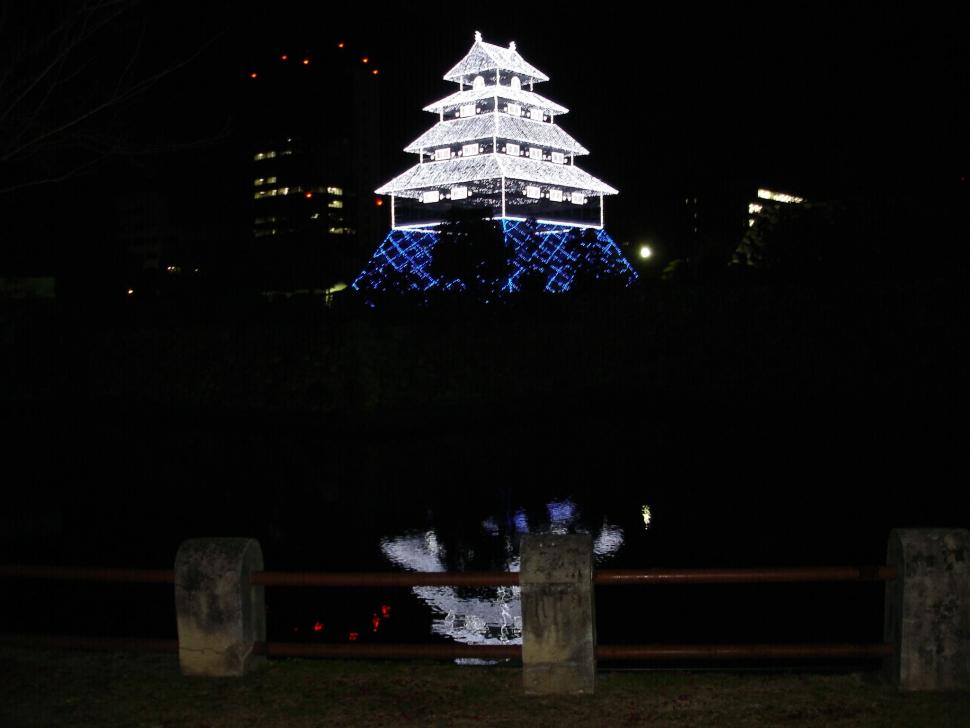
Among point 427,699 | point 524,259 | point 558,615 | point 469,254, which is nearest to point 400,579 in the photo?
point 427,699

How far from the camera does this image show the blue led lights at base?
4091cm

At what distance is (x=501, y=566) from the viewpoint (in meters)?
13.5

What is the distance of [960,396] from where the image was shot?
3403 centimetres

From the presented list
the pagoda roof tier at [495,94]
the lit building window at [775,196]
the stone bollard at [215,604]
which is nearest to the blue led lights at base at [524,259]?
the pagoda roof tier at [495,94]

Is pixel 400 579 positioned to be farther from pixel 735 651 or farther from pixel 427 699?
pixel 735 651

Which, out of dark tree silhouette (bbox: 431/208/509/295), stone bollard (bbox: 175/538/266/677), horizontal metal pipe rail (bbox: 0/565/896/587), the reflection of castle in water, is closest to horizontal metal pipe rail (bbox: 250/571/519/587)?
horizontal metal pipe rail (bbox: 0/565/896/587)

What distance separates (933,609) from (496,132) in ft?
147

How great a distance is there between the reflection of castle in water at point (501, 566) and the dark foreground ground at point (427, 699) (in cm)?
308

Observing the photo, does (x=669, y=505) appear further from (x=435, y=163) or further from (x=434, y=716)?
(x=435, y=163)

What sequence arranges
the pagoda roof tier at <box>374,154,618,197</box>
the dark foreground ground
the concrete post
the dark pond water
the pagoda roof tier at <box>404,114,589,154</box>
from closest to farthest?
Result: the dark foreground ground
the concrete post
the dark pond water
the pagoda roof tier at <box>374,154,618,197</box>
the pagoda roof tier at <box>404,114,589,154</box>

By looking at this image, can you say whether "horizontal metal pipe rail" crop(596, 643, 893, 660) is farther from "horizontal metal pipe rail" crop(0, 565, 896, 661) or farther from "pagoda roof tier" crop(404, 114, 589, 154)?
"pagoda roof tier" crop(404, 114, 589, 154)

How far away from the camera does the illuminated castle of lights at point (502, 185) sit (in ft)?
154

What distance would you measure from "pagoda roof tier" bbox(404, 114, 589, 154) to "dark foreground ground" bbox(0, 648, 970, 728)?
4429 centimetres

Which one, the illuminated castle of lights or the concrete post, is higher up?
the illuminated castle of lights
